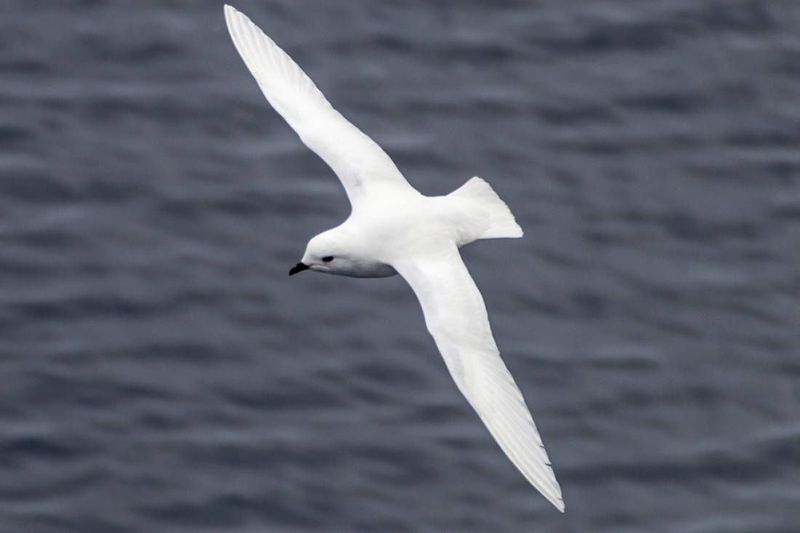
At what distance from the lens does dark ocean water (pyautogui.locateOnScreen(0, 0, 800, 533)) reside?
15836mm

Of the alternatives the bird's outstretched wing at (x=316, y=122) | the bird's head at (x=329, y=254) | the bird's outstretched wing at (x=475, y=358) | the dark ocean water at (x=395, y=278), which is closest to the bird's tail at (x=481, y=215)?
the bird's outstretched wing at (x=475, y=358)

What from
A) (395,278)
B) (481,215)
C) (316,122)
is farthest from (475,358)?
(395,278)

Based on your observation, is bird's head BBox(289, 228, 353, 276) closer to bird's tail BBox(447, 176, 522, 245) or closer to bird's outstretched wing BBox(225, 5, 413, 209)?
bird's outstretched wing BBox(225, 5, 413, 209)

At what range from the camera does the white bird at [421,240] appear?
42.9 ft

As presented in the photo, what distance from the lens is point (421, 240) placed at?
14.0 metres

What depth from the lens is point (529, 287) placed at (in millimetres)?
17172

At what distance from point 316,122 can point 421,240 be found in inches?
74.2

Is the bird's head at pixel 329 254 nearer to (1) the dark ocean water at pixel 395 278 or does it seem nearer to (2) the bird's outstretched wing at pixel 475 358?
(2) the bird's outstretched wing at pixel 475 358

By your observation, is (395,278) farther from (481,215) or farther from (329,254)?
(329,254)

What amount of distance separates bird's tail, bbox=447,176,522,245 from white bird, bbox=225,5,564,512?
0.4 inches

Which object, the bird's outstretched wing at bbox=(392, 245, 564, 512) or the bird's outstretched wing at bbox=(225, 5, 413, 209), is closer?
the bird's outstretched wing at bbox=(392, 245, 564, 512)

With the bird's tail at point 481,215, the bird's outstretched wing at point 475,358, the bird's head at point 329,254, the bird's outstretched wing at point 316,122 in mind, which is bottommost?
the bird's outstretched wing at point 475,358

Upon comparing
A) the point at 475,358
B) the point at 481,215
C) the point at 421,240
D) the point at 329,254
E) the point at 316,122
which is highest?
the point at 316,122

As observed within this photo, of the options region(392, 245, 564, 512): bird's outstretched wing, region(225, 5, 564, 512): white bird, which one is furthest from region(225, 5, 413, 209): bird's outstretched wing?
region(392, 245, 564, 512): bird's outstretched wing
